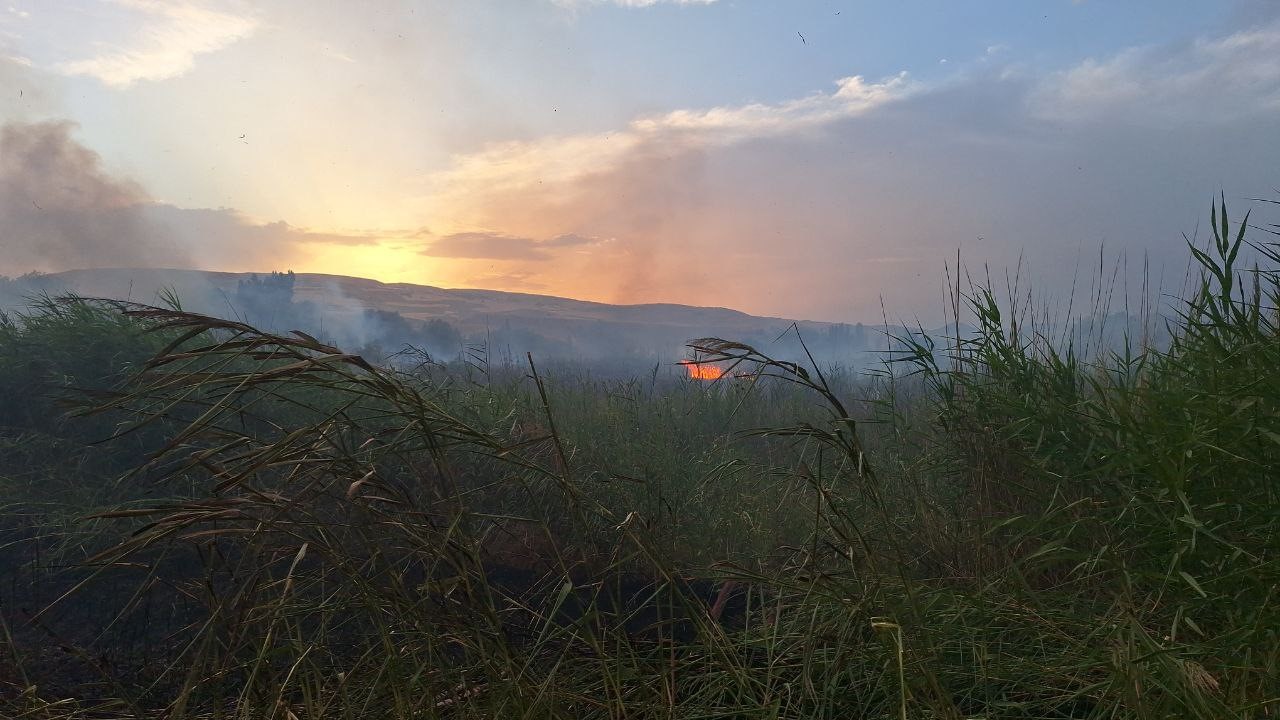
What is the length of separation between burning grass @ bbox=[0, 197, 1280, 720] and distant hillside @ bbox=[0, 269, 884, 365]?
22.2 metres

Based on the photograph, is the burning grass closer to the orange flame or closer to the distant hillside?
the orange flame

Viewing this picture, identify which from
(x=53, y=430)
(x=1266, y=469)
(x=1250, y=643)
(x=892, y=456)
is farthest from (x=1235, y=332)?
(x=53, y=430)

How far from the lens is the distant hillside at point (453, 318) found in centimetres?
3362

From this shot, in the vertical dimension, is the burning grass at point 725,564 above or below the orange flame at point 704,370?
below

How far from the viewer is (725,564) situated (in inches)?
77.7

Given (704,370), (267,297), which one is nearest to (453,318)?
(267,297)

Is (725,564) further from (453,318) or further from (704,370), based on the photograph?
(453,318)

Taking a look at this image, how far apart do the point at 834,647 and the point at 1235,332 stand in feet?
4.96

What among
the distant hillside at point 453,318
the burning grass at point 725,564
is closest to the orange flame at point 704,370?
the burning grass at point 725,564

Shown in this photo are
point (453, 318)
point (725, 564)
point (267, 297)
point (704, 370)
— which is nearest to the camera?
point (725, 564)

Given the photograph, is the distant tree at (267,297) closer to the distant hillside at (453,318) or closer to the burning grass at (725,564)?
the distant hillside at (453,318)

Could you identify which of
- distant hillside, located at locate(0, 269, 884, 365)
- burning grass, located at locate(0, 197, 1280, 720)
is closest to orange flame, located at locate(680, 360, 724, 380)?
burning grass, located at locate(0, 197, 1280, 720)

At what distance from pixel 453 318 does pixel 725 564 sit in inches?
2247

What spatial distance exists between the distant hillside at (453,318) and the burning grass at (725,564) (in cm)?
2219
